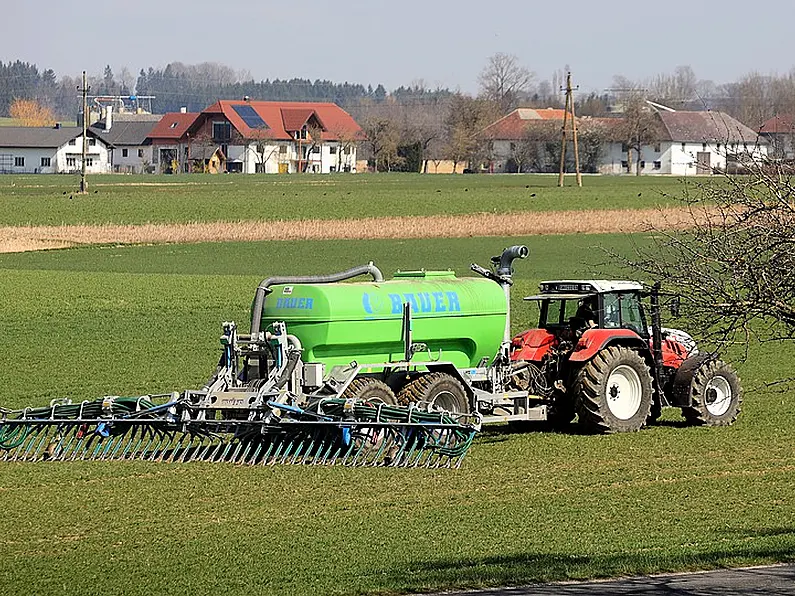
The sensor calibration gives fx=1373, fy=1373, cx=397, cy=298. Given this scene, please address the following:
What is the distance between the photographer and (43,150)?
153m

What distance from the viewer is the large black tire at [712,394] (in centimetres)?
1977

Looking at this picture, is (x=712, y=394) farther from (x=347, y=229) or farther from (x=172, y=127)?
(x=172, y=127)

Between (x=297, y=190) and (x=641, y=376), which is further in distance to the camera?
(x=297, y=190)

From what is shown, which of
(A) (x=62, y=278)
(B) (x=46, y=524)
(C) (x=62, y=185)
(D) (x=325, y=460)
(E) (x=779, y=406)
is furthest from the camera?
(C) (x=62, y=185)

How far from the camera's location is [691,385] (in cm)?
1967

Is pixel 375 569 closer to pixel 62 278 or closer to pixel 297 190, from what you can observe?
pixel 62 278

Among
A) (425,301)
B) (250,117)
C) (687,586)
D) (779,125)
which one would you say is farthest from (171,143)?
(687,586)

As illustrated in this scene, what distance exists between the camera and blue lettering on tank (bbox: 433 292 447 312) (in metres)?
18.4

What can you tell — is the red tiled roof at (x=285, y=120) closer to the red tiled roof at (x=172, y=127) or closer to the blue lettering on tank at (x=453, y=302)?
the red tiled roof at (x=172, y=127)

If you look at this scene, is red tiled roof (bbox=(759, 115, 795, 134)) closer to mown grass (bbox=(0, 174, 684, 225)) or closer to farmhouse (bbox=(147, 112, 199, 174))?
mown grass (bbox=(0, 174, 684, 225))

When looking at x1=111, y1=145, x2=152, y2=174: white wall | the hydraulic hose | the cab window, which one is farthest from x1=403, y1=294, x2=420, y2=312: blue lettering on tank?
x1=111, y1=145, x2=152, y2=174: white wall

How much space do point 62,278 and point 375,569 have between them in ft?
101

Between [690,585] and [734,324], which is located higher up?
[734,324]

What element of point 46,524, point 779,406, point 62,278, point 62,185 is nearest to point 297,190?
point 62,185
